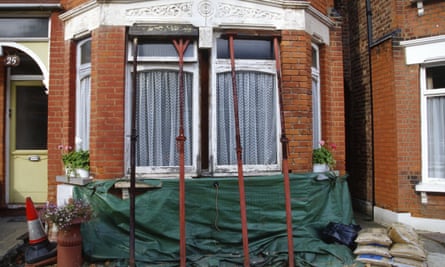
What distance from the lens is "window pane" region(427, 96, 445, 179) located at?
254 inches

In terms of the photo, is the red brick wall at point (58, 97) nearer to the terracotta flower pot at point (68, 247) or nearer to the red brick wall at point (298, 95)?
the terracotta flower pot at point (68, 247)

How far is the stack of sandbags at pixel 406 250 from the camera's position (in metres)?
4.48

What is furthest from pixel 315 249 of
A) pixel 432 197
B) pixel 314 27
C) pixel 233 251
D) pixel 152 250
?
pixel 314 27

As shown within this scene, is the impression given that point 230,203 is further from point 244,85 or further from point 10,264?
point 10,264

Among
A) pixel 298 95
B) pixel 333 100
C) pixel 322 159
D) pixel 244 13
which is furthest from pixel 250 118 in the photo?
pixel 333 100

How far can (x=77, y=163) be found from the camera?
5.32 m

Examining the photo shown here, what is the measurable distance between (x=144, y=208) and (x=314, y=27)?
3831 mm

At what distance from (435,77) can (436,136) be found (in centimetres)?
104

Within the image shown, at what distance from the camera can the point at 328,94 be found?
6.32 m

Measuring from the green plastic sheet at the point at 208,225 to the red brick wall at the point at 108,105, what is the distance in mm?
324

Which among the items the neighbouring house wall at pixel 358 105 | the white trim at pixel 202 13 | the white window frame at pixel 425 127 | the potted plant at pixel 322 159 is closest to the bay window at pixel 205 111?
the white trim at pixel 202 13

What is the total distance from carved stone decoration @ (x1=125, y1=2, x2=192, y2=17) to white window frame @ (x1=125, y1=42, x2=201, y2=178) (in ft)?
1.44

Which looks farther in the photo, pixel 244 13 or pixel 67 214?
pixel 244 13

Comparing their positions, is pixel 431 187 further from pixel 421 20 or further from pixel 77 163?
pixel 77 163
